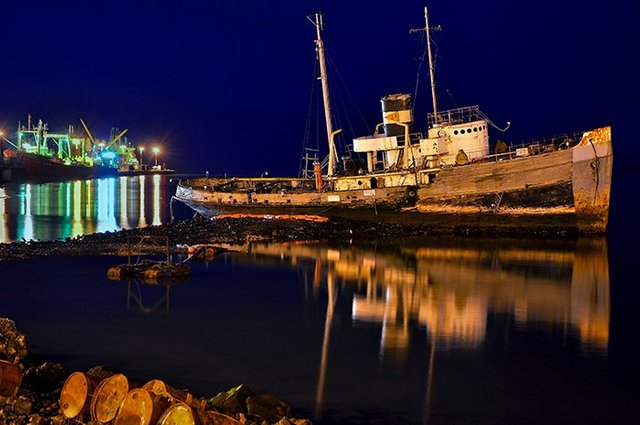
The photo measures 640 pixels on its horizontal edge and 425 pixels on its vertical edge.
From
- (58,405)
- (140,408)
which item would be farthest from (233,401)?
(58,405)

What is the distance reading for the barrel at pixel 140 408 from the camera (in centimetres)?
1085

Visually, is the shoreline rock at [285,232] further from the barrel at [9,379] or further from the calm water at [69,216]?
the barrel at [9,379]

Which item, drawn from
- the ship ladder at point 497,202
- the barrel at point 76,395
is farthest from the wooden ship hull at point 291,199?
the barrel at point 76,395

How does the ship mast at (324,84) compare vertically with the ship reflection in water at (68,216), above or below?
above

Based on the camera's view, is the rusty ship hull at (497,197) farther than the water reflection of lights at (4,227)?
No

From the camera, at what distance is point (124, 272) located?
2595cm

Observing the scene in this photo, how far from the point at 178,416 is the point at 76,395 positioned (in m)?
1.99

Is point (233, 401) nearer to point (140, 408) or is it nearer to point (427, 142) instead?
point (140, 408)

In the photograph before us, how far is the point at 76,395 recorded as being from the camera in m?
11.6

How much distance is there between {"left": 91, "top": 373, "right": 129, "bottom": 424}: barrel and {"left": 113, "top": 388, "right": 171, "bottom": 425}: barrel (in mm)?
215

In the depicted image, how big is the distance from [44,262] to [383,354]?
17.3 metres

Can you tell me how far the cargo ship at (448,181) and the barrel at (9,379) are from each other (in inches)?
1145

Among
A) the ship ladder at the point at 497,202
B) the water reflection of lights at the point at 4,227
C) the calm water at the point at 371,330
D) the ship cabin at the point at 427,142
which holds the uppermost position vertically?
the ship cabin at the point at 427,142

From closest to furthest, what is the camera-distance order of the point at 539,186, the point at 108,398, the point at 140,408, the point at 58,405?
1. the point at 140,408
2. the point at 108,398
3. the point at 58,405
4. the point at 539,186
